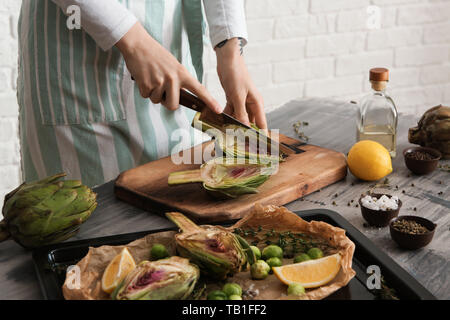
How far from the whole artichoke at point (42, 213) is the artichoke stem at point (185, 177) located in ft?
0.81

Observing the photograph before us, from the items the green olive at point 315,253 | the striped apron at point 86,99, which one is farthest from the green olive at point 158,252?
the striped apron at point 86,99

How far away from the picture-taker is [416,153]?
1394mm

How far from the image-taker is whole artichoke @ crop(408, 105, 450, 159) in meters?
1.42

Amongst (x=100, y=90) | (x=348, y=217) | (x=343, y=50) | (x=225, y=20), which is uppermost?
(x=225, y=20)

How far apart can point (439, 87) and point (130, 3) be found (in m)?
1.97

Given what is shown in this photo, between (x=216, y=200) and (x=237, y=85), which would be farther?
(x=237, y=85)

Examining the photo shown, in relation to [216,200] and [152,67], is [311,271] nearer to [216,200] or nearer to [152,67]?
[216,200]

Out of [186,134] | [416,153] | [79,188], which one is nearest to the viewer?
[79,188]

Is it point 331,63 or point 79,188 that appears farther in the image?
point 331,63

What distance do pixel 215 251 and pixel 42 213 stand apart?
35cm

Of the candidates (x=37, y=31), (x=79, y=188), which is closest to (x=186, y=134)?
A: (x=37, y=31)

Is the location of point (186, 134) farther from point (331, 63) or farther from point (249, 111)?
point (331, 63)

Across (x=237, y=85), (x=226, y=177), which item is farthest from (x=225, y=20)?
(x=226, y=177)

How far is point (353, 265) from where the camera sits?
3.11 feet
